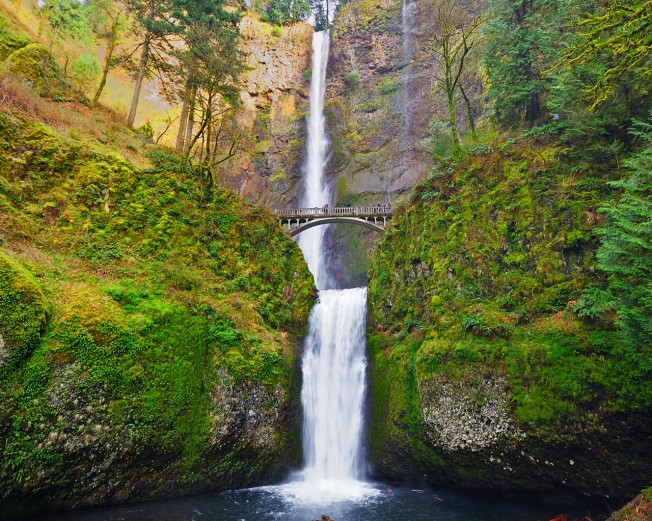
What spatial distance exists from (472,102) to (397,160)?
26.3 ft

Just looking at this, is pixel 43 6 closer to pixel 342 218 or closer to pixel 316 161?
pixel 316 161

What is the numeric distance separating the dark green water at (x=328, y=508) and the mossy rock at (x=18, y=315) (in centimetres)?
390

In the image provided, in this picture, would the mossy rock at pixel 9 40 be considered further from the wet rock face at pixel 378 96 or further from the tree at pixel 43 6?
the wet rock face at pixel 378 96

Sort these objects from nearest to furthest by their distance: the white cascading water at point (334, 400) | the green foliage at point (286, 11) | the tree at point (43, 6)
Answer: the white cascading water at point (334, 400), the tree at point (43, 6), the green foliage at point (286, 11)

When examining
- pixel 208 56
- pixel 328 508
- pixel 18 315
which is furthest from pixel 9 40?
pixel 328 508

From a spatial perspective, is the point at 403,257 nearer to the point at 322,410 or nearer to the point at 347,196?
the point at 322,410

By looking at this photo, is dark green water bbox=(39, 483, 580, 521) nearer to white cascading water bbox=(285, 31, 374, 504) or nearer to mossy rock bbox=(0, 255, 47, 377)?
white cascading water bbox=(285, 31, 374, 504)

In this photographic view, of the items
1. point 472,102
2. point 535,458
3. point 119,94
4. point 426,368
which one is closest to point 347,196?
point 472,102

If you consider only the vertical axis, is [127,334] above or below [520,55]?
below

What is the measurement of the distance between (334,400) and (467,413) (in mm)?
6141

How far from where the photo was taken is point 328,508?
35.9 feet

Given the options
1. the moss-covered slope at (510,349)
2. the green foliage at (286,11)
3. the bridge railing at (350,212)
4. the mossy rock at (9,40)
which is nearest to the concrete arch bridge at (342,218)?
the bridge railing at (350,212)

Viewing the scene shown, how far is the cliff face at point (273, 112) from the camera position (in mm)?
36656

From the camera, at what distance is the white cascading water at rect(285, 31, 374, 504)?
44.1 ft
